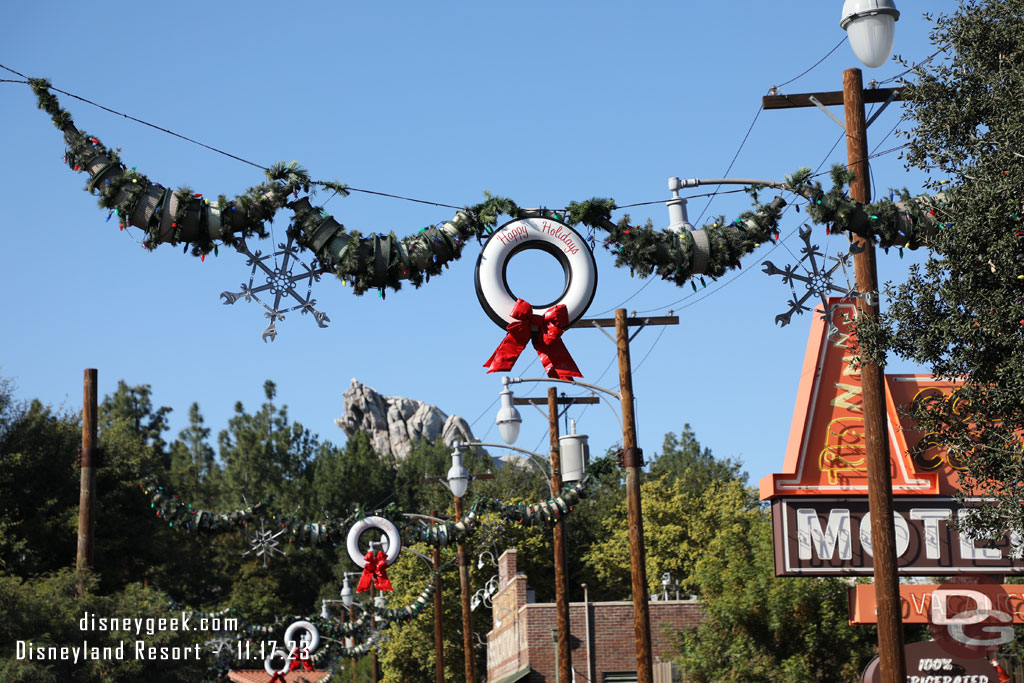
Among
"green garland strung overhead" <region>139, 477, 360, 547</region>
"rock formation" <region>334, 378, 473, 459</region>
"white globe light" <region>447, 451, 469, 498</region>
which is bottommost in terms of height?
"green garland strung overhead" <region>139, 477, 360, 547</region>

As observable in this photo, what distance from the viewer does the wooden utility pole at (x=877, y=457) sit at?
12.9 m

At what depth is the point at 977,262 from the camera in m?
11.4

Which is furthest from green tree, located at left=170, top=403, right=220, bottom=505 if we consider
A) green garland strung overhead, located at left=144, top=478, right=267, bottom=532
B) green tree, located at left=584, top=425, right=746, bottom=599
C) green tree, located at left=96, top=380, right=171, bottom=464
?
green garland strung overhead, located at left=144, top=478, right=267, bottom=532

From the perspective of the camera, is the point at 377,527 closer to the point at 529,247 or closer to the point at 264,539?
the point at 264,539

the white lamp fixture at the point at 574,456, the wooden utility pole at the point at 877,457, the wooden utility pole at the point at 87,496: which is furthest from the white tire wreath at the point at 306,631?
the wooden utility pole at the point at 877,457

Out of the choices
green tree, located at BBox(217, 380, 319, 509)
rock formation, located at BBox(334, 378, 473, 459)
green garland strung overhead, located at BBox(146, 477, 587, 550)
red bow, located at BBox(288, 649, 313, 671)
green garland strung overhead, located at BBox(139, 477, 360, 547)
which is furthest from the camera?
rock formation, located at BBox(334, 378, 473, 459)

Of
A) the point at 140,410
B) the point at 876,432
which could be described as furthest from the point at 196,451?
the point at 876,432

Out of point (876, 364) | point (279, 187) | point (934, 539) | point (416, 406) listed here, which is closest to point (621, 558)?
point (934, 539)

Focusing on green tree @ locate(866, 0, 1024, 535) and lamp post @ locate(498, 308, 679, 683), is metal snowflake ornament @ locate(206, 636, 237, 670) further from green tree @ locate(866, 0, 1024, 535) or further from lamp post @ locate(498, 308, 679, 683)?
green tree @ locate(866, 0, 1024, 535)

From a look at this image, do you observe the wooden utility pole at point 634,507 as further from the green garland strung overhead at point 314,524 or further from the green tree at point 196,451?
the green tree at point 196,451

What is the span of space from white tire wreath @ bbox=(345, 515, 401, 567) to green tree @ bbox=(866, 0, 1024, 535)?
14535 mm

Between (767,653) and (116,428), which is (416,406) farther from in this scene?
(767,653)

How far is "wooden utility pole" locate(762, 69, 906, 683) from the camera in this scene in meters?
12.9

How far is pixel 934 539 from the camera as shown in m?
19.4
